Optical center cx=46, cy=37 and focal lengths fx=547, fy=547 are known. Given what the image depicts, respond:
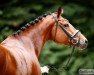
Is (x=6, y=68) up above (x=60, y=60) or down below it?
above

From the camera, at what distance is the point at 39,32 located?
698cm

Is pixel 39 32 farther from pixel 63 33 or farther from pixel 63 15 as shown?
pixel 63 15

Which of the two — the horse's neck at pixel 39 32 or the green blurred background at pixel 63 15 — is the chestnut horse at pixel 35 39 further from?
the green blurred background at pixel 63 15

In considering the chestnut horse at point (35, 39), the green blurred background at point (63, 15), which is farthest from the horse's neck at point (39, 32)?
the green blurred background at point (63, 15)

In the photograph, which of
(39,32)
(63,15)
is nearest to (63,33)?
(39,32)

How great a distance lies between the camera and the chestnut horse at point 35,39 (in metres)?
6.20

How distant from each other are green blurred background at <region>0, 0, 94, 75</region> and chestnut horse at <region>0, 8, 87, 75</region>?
3.39 m

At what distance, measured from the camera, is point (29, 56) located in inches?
255

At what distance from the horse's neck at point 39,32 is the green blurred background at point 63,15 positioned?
3445mm

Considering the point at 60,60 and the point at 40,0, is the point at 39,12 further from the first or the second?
the point at 60,60

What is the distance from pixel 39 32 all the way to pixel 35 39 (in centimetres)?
11

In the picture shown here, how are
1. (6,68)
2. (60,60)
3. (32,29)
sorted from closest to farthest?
(6,68) < (32,29) < (60,60)

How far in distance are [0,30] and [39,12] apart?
3.06 meters

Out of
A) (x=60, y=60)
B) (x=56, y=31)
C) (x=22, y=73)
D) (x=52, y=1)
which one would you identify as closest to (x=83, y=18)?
(x=52, y=1)
